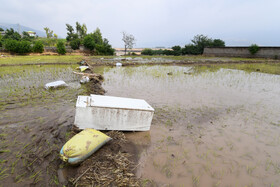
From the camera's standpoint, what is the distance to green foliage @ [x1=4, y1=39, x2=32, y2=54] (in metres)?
18.8

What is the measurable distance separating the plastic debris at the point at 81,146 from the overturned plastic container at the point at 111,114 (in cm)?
34

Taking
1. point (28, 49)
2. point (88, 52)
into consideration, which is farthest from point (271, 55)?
point (28, 49)

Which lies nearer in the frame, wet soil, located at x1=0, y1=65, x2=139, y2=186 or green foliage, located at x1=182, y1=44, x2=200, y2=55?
wet soil, located at x1=0, y1=65, x2=139, y2=186

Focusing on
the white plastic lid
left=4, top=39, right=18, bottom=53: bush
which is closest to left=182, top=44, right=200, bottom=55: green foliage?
left=4, top=39, right=18, bottom=53: bush

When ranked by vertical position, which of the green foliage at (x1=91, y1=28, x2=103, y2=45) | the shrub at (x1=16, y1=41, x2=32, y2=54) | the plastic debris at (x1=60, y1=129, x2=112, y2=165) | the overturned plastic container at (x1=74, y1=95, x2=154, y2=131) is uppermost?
the green foliage at (x1=91, y1=28, x2=103, y2=45)

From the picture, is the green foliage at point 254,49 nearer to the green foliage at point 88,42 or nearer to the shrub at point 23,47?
the green foliage at point 88,42

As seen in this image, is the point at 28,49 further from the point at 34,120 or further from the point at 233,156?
the point at 233,156

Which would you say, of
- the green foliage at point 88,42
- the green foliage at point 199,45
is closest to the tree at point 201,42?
the green foliage at point 199,45

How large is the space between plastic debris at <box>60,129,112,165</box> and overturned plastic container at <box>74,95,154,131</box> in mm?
341

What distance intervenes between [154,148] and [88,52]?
28165 millimetres

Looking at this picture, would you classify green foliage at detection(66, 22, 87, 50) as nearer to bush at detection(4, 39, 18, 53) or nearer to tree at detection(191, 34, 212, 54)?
bush at detection(4, 39, 18, 53)

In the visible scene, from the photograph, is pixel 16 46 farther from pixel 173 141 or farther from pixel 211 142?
pixel 211 142

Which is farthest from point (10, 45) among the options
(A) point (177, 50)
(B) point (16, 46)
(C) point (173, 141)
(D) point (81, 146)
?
(A) point (177, 50)

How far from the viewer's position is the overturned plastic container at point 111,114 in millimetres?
2410
